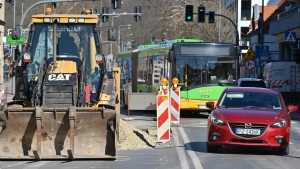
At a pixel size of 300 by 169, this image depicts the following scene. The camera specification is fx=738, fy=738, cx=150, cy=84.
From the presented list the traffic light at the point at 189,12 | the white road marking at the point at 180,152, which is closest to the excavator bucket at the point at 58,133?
the white road marking at the point at 180,152

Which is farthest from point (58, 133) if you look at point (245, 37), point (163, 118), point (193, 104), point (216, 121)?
point (245, 37)

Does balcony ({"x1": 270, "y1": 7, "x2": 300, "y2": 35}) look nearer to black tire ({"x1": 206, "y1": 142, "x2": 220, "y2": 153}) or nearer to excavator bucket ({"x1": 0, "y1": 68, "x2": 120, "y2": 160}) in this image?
black tire ({"x1": 206, "y1": 142, "x2": 220, "y2": 153})

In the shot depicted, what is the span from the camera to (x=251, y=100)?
16625mm

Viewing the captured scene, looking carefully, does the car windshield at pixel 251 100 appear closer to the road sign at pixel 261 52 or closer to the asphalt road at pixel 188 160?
the asphalt road at pixel 188 160

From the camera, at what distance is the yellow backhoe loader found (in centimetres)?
1374

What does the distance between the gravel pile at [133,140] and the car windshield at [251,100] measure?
2016mm

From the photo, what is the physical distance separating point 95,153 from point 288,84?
3242 centimetres

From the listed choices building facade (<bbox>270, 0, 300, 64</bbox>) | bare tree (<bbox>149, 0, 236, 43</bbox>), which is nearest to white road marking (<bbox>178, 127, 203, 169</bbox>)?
building facade (<bbox>270, 0, 300, 64</bbox>)

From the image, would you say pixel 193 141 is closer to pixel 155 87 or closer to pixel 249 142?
pixel 249 142

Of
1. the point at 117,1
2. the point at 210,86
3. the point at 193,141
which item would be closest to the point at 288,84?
the point at 117,1

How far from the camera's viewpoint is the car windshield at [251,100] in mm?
16428

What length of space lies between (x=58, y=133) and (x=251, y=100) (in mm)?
4926

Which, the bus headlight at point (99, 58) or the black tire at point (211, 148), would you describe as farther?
the bus headlight at point (99, 58)

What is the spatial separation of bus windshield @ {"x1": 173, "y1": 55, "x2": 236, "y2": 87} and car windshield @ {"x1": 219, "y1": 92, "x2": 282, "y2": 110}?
39.1 feet
